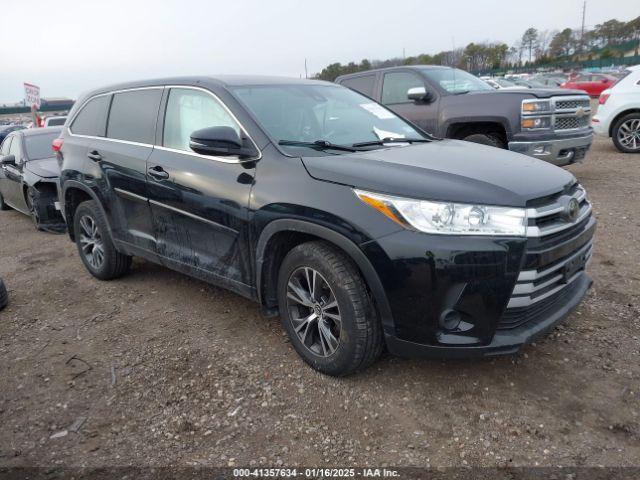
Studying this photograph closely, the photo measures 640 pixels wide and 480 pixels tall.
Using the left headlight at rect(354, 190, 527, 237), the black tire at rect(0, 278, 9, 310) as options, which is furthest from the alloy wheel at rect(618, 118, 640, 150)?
the black tire at rect(0, 278, 9, 310)

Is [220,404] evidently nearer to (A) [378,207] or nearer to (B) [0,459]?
(B) [0,459]

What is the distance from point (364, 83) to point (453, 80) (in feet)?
4.73

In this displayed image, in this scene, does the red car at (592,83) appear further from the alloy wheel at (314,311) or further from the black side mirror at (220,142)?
the alloy wheel at (314,311)

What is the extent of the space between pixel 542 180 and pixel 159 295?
325 cm

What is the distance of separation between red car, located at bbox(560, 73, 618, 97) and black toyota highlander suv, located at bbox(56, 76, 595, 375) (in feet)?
90.8

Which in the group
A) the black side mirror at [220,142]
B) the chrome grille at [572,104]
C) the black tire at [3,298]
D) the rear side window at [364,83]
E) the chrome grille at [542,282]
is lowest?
the black tire at [3,298]

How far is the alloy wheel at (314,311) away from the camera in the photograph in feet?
9.54

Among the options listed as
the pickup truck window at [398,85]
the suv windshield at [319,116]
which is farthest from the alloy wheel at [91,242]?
the pickup truck window at [398,85]

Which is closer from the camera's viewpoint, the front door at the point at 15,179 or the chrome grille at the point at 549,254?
the chrome grille at the point at 549,254

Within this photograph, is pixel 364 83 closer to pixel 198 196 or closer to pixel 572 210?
pixel 198 196

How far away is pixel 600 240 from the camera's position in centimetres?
518

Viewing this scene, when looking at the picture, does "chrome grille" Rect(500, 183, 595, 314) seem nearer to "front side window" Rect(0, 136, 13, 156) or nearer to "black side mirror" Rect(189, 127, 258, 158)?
"black side mirror" Rect(189, 127, 258, 158)

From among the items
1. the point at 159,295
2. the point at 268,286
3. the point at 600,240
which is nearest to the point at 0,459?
the point at 268,286

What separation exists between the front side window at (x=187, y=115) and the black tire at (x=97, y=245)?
48.0 inches
